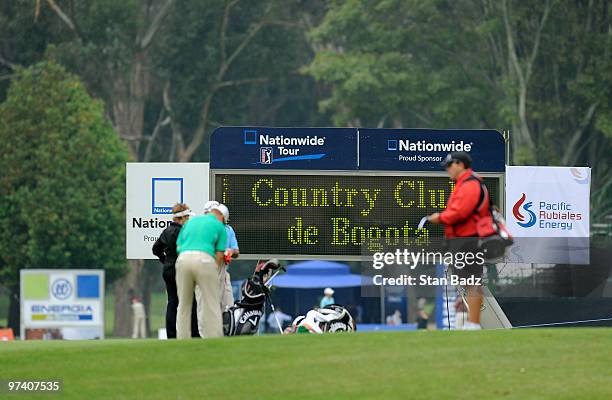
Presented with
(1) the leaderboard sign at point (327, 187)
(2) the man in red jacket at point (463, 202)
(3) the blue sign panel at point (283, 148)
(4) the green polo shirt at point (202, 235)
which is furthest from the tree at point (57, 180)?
(2) the man in red jacket at point (463, 202)

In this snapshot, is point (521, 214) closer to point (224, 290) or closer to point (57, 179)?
point (224, 290)

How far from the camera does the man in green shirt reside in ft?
57.5

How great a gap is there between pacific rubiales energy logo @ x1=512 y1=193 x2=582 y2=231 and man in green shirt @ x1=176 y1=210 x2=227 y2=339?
8898 millimetres

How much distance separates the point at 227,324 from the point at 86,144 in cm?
3610

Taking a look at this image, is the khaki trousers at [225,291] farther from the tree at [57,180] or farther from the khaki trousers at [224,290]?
the tree at [57,180]

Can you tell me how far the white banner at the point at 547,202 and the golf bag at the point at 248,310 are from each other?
278 inches

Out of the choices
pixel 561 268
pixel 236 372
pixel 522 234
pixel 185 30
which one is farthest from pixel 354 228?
pixel 185 30

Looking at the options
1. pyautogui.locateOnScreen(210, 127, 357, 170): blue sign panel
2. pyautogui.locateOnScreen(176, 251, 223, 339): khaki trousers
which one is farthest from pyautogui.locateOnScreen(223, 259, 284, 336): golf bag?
pyautogui.locateOnScreen(210, 127, 357, 170): blue sign panel

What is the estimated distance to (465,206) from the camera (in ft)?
52.7

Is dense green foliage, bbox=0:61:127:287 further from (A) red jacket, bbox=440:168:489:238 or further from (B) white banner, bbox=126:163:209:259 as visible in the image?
(A) red jacket, bbox=440:168:489:238

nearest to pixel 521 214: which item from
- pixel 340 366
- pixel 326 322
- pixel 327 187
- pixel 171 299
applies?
pixel 327 187

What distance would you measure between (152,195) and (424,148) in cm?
512

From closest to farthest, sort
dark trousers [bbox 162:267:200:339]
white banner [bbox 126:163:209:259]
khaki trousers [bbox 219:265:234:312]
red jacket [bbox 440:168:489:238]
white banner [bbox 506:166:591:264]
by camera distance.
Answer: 1. red jacket [bbox 440:168:489:238]
2. dark trousers [bbox 162:267:200:339]
3. khaki trousers [bbox 219:265:234:312]
4. white banner [bbox 126:163:209:259]
5. white banner [bbox 506:166:591:264]

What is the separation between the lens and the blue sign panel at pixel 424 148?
73.6 feet
